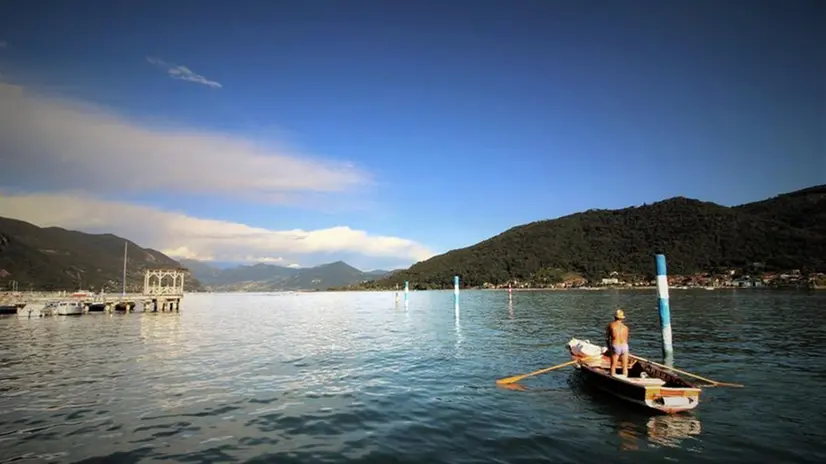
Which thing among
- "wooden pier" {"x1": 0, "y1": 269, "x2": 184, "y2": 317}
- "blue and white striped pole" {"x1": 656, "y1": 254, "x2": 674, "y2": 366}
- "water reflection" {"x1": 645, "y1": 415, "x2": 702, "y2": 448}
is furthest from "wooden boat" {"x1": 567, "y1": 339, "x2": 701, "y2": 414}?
"wooden pier" {"x1": 0, "y1": 269, "x2": 184, "y2": 317}

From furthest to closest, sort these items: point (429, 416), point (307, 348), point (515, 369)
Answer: point (307, 348)
point (515, 369)
point (429, 416)

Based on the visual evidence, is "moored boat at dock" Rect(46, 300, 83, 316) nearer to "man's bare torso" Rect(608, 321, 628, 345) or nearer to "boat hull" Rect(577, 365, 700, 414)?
"man's bare torso" Rect(608, 321, 628, 345)

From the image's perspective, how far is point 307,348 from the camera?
115ft

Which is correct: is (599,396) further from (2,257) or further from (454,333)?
(2,257)

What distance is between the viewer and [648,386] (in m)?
15.5

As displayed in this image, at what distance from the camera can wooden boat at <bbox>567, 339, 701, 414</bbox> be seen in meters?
15.3

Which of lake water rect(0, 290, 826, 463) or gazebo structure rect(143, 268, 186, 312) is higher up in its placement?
gazebo structure rect(143, 268, 186, 312)

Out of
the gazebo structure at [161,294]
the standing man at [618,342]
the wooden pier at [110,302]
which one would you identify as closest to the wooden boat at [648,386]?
the standing man at [618,342]

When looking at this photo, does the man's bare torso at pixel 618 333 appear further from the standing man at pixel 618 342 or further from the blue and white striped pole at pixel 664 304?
the blue and white striped pole at pixel 664 304

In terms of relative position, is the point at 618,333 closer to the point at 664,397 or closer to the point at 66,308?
the point at 664,397

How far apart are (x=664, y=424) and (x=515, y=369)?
10.2 metres

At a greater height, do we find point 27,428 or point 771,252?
point 771,252

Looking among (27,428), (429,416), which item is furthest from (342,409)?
(27,428)

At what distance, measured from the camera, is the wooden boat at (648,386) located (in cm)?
1534
